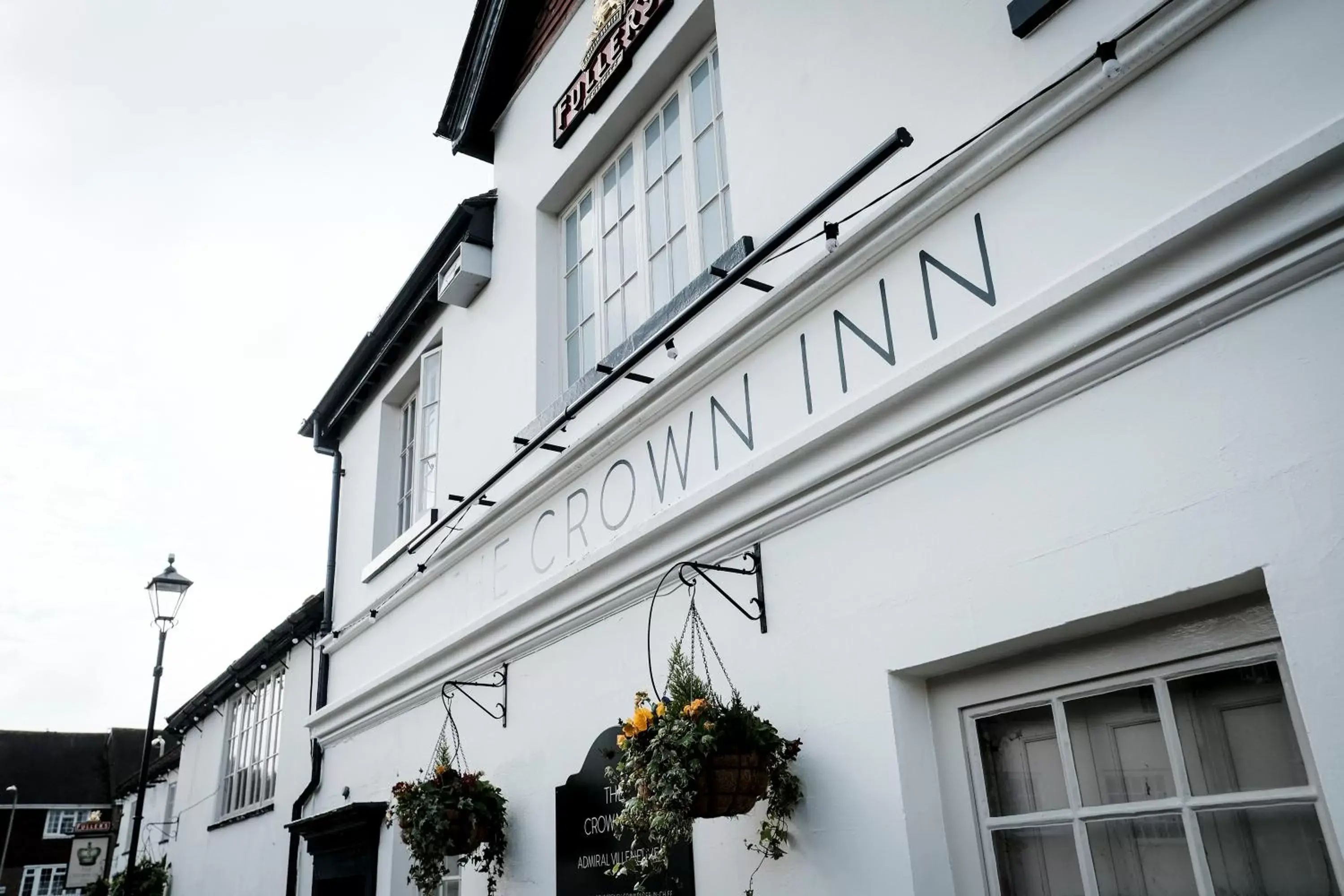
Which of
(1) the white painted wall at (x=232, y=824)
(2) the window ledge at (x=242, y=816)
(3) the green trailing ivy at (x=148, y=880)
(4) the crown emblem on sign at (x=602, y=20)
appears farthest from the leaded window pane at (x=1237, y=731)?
(3) the green trailing ivy at (x=148, y=880)

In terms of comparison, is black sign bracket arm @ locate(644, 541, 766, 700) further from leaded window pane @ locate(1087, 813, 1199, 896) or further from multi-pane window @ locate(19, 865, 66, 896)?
multi-pane window @ locate(19, 865, 66, 896)

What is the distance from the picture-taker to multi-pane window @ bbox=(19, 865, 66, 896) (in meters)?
42.7

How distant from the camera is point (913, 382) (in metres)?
4.21

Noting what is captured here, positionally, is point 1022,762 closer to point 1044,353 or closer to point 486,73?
point 1044,353

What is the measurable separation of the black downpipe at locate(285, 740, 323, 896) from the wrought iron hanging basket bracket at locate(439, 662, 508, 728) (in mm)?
3518

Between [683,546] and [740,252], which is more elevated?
[740,252]

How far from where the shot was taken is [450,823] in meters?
6.52

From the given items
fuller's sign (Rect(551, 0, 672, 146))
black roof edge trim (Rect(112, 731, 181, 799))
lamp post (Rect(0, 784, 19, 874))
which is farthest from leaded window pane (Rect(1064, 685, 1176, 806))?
lamp post (Rect(0, 784, 19, 874))

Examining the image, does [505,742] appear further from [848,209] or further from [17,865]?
[17,865]

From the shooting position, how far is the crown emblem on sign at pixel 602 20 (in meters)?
7.53

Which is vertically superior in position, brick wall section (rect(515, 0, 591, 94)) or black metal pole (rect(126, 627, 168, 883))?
brick wall section (rect(515, 0, 591, 94))

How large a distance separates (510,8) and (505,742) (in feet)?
19.4

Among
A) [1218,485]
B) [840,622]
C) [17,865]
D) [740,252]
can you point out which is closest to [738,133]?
[740,252]

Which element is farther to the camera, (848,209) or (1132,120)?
(848,209)
